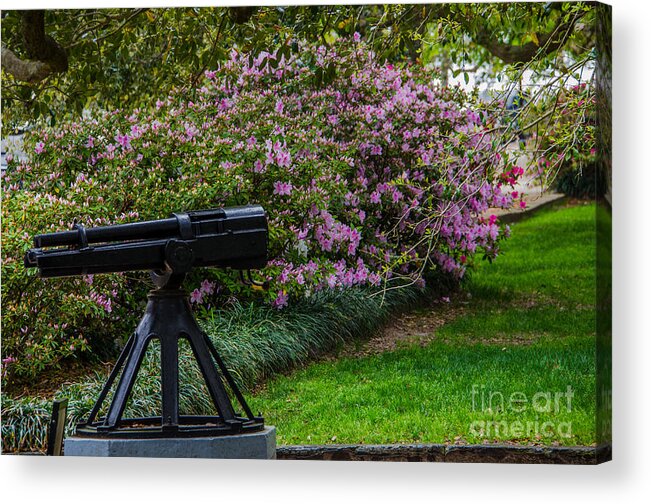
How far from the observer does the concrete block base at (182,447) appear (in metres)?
4.22

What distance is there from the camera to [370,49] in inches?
220

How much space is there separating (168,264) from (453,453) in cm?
177

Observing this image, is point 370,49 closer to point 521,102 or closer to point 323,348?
point 521,102

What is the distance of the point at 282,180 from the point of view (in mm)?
5824

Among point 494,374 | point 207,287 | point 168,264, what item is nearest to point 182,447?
point 168,264

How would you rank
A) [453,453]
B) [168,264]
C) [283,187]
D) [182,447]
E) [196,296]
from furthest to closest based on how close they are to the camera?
[283,187]
[196,296]
[453,453]
[182,447]
[168,264]

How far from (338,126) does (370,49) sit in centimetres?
56

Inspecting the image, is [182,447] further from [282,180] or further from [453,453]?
[282,180]

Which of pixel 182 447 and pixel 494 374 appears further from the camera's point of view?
pixel 494 374

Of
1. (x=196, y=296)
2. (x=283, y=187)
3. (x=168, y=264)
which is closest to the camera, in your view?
(x=168, y=264)

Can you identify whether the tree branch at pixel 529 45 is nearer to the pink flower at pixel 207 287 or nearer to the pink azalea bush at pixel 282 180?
the pink azalea bush at pixel 282 180

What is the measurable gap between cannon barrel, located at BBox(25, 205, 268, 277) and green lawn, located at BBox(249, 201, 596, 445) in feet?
4.07

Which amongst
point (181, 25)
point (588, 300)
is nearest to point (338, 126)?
point (181, 25)

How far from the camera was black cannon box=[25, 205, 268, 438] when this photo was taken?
13.5ft
